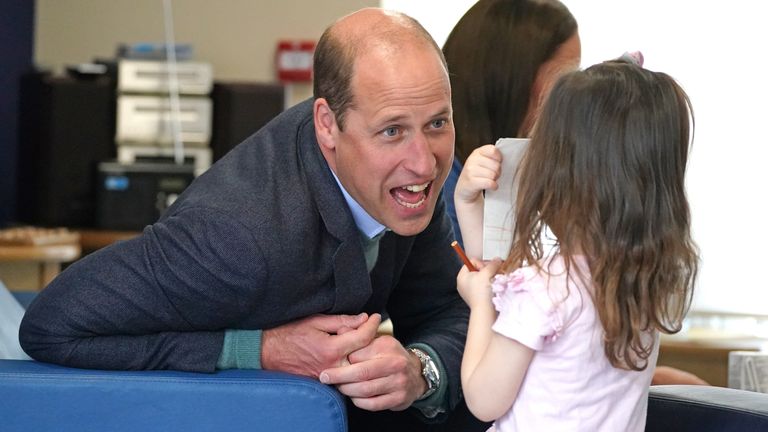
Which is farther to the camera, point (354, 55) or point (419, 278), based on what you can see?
point (419, 278)

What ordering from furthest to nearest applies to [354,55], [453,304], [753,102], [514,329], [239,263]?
[753,102] → [453,304] → [354,55] → [239,263] → [514,329]

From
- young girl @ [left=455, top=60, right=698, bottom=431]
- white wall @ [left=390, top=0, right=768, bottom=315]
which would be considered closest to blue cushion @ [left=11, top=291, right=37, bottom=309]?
young girl @ [left=455, top=60, right=698, bottom=431]

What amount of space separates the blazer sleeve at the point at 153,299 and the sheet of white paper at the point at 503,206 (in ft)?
1.07

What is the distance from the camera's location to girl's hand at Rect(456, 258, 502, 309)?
1.56 meters

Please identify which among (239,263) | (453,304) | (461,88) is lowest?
(453,304)

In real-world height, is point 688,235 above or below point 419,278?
above

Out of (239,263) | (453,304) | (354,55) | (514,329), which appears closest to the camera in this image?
(514,329)

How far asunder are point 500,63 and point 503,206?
33.4 inches

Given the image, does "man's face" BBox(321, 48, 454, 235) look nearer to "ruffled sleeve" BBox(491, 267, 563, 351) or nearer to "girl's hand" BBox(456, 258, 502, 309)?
"girl's hand" BBox(456, 258, 502, 309)

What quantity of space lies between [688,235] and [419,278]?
0.71m

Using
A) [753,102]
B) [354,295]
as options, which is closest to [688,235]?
[354,295]

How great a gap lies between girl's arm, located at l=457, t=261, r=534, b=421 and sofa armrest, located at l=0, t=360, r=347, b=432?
215 millimetres

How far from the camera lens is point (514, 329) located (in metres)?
1.45

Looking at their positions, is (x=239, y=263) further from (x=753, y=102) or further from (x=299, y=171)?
(x=753, y=102)
